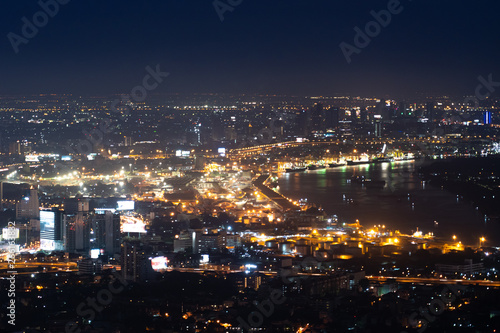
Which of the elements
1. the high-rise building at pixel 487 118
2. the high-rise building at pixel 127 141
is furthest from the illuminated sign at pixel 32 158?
the high-rise building at pixel 487 118

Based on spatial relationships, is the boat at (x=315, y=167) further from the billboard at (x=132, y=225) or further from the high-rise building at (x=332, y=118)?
the billboard at (x=132, y=225)

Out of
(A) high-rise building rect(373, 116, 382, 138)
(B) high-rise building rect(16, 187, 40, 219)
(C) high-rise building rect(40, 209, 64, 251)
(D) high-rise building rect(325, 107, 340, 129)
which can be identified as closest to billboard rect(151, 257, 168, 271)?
(C) high-rise building rect(40, 209, 64, 251)

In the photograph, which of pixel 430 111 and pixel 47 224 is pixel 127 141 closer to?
pixel 430 111

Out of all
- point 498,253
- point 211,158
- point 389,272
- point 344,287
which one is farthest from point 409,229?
point 211,158

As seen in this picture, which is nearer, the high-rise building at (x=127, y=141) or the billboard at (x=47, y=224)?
the billboard at (x=47, y=224)

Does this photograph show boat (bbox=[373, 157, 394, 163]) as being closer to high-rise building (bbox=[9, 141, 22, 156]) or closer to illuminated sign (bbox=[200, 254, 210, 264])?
high-rise building (bbox=[9, 141, 22, 156])

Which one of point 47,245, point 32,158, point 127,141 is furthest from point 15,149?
point 47,245
